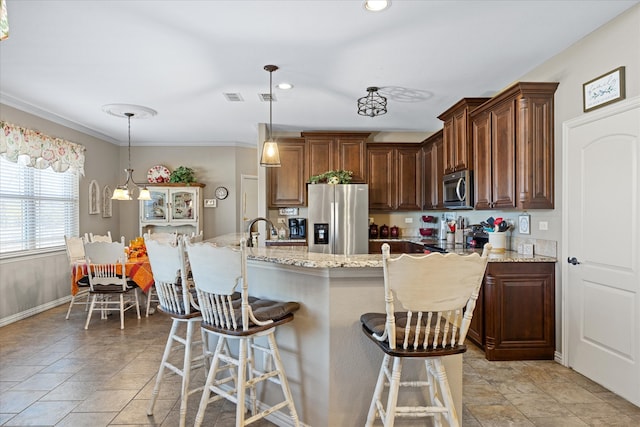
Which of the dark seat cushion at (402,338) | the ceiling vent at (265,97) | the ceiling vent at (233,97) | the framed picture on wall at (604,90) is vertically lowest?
the dark seat cushion at (402,338)

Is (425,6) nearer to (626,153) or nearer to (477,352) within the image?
(626,153)

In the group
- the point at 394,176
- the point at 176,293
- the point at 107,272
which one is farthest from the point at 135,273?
the point at 394,176

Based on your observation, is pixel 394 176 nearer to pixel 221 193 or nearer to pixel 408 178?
pixel 408 178

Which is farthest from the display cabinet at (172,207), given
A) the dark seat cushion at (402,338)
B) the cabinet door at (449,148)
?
the dark seat cushion at (402,338)

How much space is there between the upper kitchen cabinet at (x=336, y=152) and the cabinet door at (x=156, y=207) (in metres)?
2.71

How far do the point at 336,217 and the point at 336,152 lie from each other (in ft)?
3.46

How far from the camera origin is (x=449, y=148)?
180 inches

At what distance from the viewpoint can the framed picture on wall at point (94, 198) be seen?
612 centimetres

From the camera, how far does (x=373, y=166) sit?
5.83 metres

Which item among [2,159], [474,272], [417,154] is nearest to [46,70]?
[2,159]

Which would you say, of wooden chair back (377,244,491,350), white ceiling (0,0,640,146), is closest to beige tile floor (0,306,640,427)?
wooden chair back (377,244,491,350)

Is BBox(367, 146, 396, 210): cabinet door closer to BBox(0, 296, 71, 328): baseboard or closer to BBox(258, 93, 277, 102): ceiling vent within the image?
BBox(258, 93, 277, 102): ceiling vent

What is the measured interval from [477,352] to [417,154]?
3.18m

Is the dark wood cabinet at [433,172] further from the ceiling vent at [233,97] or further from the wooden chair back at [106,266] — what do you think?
the wooden chair back at [106,266]
